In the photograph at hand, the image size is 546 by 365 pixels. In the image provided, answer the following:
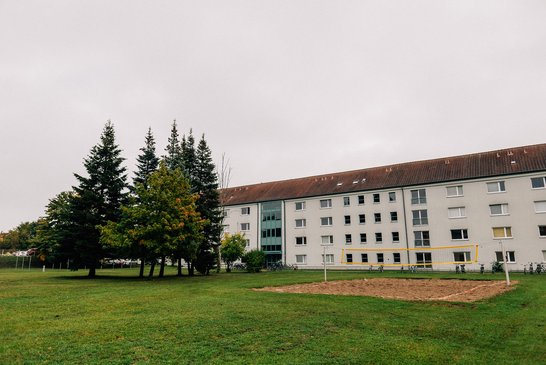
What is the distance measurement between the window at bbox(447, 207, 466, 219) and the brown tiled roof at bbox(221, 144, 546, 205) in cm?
376

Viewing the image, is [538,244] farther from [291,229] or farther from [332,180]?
[291,229]

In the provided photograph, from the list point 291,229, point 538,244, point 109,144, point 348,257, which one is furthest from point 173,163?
point 538,244

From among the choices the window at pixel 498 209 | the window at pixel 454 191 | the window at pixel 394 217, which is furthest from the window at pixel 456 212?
the window at pixel 394 217

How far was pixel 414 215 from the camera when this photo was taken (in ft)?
158

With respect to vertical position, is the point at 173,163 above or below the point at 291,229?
above

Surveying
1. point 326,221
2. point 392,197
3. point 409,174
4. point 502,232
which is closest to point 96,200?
point 326,221

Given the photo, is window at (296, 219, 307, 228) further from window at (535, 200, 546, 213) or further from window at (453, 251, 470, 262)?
window at (535, 200, 546, 213)

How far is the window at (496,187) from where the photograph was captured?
43172mm

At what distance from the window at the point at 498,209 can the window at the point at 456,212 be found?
9.75 feet

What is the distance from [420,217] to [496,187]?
9.40 meters

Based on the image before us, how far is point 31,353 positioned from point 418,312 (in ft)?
36.8

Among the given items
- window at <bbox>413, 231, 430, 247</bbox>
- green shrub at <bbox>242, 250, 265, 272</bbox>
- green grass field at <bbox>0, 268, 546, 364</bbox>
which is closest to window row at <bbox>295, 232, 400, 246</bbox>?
window at <bbox>413, 231, 430, 247</bbox>

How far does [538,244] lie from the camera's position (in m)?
39.7

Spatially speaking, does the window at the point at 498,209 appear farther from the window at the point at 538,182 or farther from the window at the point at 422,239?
the window at the point at 422,239
